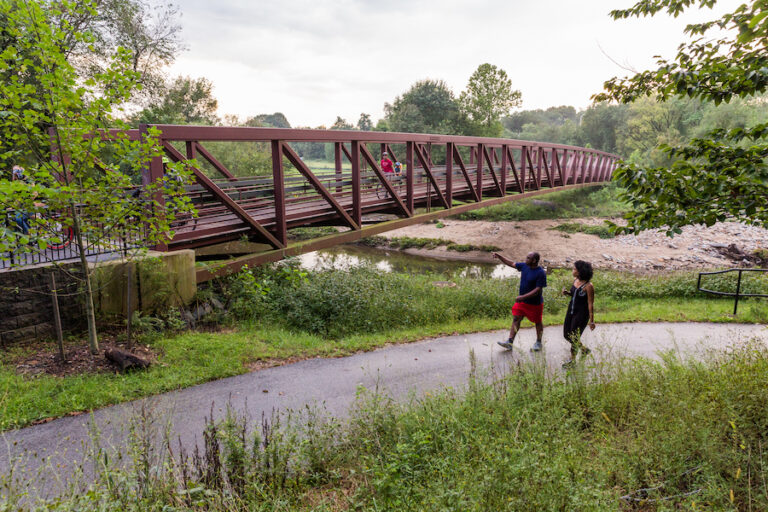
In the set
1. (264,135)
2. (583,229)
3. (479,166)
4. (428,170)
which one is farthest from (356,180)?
(583,229)

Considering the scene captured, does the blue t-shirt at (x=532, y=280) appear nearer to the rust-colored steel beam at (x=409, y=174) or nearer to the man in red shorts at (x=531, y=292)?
the man in red shorts at (x=531, y=292)

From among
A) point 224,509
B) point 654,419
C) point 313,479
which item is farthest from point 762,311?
point 224,509

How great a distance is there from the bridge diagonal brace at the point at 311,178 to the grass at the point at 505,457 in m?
6.62

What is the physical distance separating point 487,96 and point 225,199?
4511 centimetres

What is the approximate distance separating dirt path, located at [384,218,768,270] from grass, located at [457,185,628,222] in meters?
3.35

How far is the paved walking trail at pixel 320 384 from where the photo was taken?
471 cm

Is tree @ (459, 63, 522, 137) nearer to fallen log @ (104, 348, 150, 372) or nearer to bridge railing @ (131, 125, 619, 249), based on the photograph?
bridge railing @ (131, 125, 619, 249)

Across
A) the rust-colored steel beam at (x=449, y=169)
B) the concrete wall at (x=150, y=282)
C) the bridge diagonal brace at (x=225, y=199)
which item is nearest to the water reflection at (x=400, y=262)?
the rust-colored steel beam at (x=449, y=169)

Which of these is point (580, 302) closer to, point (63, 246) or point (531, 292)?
point (531, 292)

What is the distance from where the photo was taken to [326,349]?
8.00 meters

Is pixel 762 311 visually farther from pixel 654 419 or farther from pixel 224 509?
pixel 224 509

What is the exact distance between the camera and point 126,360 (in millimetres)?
6445

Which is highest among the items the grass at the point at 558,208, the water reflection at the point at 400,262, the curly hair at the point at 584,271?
the curly hair at the point at 584,271

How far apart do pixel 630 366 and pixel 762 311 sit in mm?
7383
